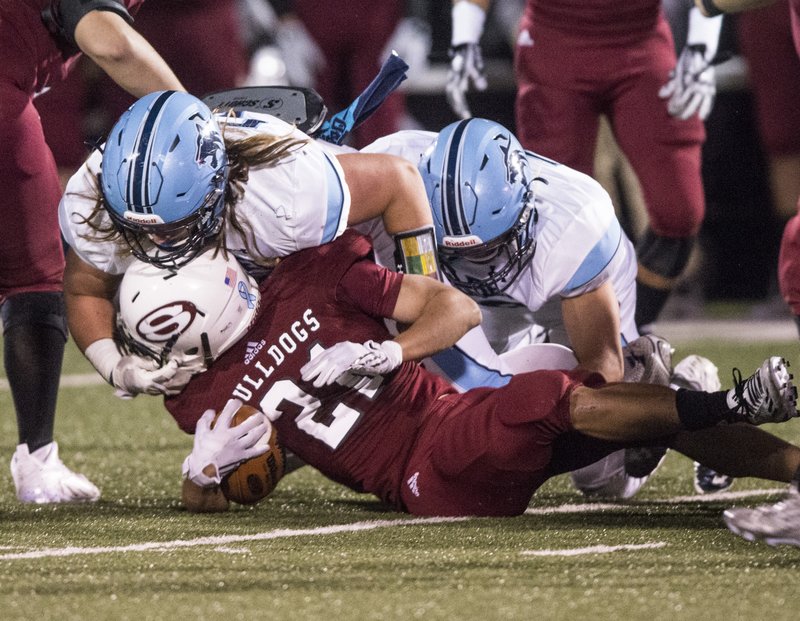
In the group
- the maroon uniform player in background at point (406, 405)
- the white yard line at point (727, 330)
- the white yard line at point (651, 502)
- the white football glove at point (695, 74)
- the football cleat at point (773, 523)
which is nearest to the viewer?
the football cleat at point (773, 523)

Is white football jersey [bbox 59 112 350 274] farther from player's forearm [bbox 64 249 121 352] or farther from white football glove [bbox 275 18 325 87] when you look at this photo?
white football glove [bbox 275 18 325 87]

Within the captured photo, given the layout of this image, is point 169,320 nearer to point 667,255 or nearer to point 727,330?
point 667,255

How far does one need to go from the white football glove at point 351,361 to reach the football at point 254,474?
0.16 meters

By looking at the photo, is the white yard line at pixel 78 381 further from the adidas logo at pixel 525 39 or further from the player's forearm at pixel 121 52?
the player's forearm at pixel 121 52

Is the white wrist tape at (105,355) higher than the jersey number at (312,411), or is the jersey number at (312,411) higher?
the white wrist tape at (105,355)

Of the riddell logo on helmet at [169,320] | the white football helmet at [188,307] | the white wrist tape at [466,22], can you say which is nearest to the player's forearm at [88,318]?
the white football helmet at [188,307]

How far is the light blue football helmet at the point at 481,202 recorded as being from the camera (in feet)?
11.5

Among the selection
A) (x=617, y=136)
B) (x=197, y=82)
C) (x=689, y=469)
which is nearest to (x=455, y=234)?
(x=689, y=469)

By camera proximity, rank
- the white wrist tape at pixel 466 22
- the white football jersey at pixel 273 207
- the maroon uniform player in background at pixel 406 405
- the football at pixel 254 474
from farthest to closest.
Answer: the white wrist tape at pixel 466 22 < the white football jersey at pixel 273 207 < the football at pixel 254 474 < the maroon uniform player in background at pixel 406 405

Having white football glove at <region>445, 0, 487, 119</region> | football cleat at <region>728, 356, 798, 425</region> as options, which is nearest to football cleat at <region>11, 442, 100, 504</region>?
football cleat at <region>728, 356, 798, 425</region>

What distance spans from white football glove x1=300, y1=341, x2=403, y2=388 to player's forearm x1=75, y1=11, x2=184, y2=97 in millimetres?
817

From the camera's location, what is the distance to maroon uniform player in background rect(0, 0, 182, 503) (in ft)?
11.5

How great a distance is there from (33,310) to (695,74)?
221cm

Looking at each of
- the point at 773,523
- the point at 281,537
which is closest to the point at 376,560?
the point at 281,537
